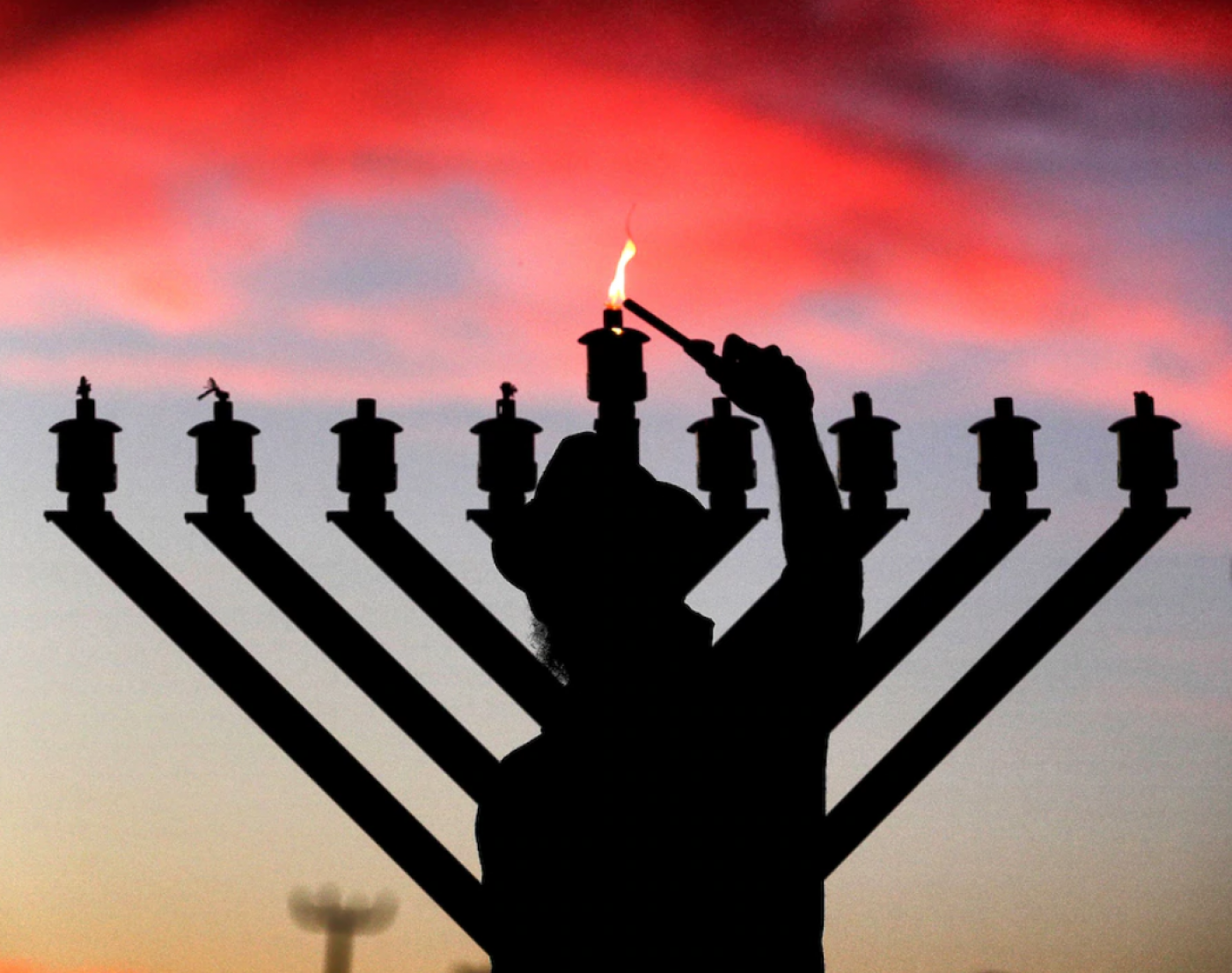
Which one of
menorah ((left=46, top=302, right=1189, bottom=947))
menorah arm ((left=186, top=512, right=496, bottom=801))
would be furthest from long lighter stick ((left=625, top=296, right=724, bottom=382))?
menorah arm ((left=186, top=512, right=496, bottom=801))

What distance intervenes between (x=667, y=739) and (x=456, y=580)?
4760 millimetres

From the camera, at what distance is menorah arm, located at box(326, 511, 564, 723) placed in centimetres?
646

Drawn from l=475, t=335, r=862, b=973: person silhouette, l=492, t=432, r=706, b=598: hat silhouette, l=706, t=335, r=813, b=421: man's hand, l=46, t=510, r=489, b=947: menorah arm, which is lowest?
l=475, t=335, r=862, b=973: person silhouette

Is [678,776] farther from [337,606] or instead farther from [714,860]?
[337,606]

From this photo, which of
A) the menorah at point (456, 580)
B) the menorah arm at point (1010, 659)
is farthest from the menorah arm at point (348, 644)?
the menorah arm at point (1010, 659)

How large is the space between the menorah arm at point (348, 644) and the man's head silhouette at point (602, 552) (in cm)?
461

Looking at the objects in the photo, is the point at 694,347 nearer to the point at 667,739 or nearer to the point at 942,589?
the point at 667,739

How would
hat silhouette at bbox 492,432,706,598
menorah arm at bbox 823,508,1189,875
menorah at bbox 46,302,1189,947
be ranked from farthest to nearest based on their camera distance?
menorah arm at bbox 823,508,1189,875
menorah at bbox 46,302,1189,947
hat silhouette at bbox 492,432,706,598

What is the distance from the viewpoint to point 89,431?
6.61 metres

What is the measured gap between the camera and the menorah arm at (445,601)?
21.2ft

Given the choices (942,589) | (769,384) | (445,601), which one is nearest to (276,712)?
(445,601)

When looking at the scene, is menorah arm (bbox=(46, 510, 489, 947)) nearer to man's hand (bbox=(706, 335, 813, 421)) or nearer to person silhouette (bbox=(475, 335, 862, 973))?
person silhouette (bbox=(475, 335, 862, 973))

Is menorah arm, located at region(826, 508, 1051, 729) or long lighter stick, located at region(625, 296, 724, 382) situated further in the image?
menorah arm, located at region(826, 508, 1051, 729)

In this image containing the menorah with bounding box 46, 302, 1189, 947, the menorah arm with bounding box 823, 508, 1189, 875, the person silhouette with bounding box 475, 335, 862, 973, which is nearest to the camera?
the person silhouette with bounding box 475, 335, 862, 973
